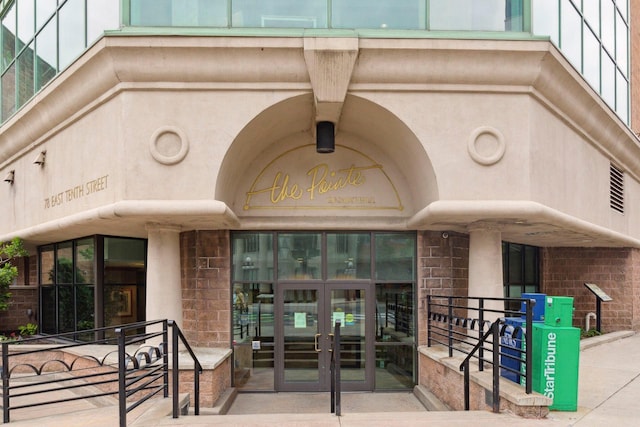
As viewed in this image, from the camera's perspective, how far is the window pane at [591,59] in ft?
38.2

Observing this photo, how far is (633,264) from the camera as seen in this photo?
16.5 m

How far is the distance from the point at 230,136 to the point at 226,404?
4.55 m

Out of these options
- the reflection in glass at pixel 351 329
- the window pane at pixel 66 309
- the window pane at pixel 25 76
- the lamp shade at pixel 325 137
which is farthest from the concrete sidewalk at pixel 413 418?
the window pane at pixel 25 76

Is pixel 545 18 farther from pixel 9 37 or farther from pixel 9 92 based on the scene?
pixel 9 37

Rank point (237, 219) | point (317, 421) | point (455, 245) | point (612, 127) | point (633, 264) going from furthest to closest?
point (633, 264), point (612, 127), point (455, 245), point (237, 219), point (317, 421)

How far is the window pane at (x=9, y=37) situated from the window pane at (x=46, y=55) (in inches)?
97.4

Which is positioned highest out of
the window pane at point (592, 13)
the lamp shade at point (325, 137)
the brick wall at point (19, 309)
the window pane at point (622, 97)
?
the window pane at point (592, 13)

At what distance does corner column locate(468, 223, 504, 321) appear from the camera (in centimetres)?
980

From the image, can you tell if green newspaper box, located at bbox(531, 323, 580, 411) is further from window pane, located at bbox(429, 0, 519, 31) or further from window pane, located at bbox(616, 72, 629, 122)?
window pane, located at bbox(616, 72, 629, 122)

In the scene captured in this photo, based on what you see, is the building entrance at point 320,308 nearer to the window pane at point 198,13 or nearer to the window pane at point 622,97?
the window pane at point 198,13

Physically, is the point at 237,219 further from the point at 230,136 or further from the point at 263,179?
the point at 230,136

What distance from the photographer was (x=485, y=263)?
9859mm

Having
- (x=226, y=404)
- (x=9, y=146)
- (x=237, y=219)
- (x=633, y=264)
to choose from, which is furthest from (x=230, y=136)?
(x=633, y=264)

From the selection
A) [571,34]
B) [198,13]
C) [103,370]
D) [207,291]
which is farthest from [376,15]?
[103,370]
